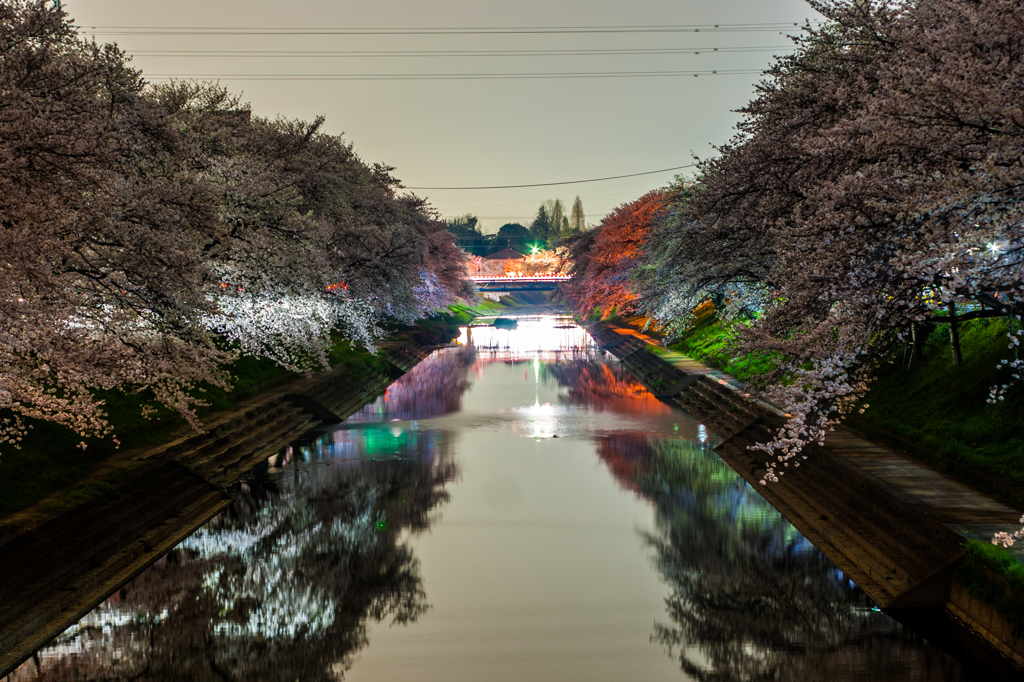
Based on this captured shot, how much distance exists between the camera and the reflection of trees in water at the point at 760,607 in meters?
10.8

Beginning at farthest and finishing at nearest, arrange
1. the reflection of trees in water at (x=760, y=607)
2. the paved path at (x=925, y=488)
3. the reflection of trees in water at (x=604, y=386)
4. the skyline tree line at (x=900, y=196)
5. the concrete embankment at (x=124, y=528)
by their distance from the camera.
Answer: the reflection of trees in water at (x=604, y=386) → the paved path at (x=925, y=488) → the concrete embankment at (x=124, y=528) → the reflection of trees in water at (x=760, y=607) → the skyline tree line at (x=900, y=196)

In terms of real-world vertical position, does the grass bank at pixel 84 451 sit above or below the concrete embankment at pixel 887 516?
above

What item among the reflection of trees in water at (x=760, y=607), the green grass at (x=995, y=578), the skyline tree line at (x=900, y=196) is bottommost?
the reflection of trees in water at (x=760, y=607)

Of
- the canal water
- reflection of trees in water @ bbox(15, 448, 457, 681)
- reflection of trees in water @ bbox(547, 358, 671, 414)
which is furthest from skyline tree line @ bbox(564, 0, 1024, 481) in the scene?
reflection of trees in water @ bbox(547, 358, 671, 414)

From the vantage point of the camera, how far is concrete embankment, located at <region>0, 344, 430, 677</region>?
11.5 meters

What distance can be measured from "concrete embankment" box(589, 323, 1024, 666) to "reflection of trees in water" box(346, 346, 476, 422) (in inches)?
574

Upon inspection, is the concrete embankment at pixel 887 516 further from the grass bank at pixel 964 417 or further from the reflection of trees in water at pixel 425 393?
the reflection of trees in water at pixel 425 393

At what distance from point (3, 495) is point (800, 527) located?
15247 mm

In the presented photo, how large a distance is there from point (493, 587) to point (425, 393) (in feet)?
88.8

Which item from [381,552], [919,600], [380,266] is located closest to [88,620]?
[381,552]

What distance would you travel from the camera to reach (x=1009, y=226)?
30.2ft

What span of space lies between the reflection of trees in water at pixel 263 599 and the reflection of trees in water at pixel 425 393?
46.6 ft

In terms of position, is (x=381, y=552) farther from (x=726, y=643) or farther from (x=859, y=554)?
(x=859, y=554)

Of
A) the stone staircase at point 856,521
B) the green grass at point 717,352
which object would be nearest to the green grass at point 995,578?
the stone staircase at point 856,521
